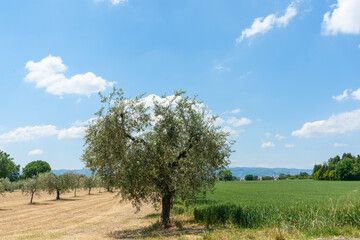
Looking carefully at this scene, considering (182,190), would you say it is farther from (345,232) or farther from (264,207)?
(345,232)

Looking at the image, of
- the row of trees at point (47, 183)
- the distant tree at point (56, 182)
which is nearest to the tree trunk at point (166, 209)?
the row of trees at point (47, 183)

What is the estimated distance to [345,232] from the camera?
1474 cm

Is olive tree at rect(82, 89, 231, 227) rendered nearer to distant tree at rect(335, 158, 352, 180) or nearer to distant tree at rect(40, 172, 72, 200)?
distant tree at rect(40, 172, 72, 200)

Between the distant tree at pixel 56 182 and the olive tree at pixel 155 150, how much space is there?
52.7 metres

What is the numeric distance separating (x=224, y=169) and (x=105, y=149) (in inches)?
414

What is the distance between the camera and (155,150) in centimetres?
1995

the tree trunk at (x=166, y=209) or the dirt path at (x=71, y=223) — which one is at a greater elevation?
the tree trunk at (x=166, y=209)

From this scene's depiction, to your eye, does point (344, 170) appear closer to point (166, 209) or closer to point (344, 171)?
point (344, 171)

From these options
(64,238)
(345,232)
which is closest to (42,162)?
(64,238)

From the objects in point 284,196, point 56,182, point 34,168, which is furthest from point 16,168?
point 284,196

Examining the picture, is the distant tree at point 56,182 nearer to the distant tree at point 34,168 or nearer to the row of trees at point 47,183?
the row of trees at point 47,183

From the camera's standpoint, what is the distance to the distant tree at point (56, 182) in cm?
6531

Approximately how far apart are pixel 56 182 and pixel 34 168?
126 meters

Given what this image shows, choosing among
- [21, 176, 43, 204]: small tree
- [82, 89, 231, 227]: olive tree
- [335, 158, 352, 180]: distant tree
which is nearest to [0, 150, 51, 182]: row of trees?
[21, 176, 43, 204]: small tree
